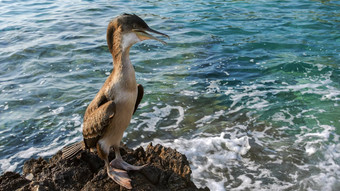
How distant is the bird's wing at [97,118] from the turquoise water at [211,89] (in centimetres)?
173

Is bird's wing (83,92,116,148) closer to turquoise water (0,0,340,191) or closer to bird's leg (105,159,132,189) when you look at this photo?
bird's leg (105,159,132,189)

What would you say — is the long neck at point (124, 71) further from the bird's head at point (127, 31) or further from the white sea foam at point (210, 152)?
the white sea foam at point (210, 152)

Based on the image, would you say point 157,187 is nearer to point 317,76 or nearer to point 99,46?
point 317,76

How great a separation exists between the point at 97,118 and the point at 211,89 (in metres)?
4.29

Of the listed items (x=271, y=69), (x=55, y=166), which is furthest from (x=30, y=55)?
(x=55, y=166)

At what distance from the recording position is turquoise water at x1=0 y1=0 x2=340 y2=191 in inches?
210

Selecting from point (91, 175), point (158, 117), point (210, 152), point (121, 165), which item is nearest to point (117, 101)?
point (121, 165)

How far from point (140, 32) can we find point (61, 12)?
11810 millimetres

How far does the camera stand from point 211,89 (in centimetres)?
761

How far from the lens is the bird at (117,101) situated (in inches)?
139

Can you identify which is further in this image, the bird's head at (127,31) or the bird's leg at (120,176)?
the bird's head at (127,31)

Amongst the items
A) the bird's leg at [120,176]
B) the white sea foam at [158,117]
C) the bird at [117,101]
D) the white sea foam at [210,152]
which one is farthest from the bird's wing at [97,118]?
the white sea foam at [158,117]

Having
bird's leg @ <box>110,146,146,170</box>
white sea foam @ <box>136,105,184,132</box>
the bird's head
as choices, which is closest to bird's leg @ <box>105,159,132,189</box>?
bird's leg @ <box>110,146,146,170</box>

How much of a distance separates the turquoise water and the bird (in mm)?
1615
